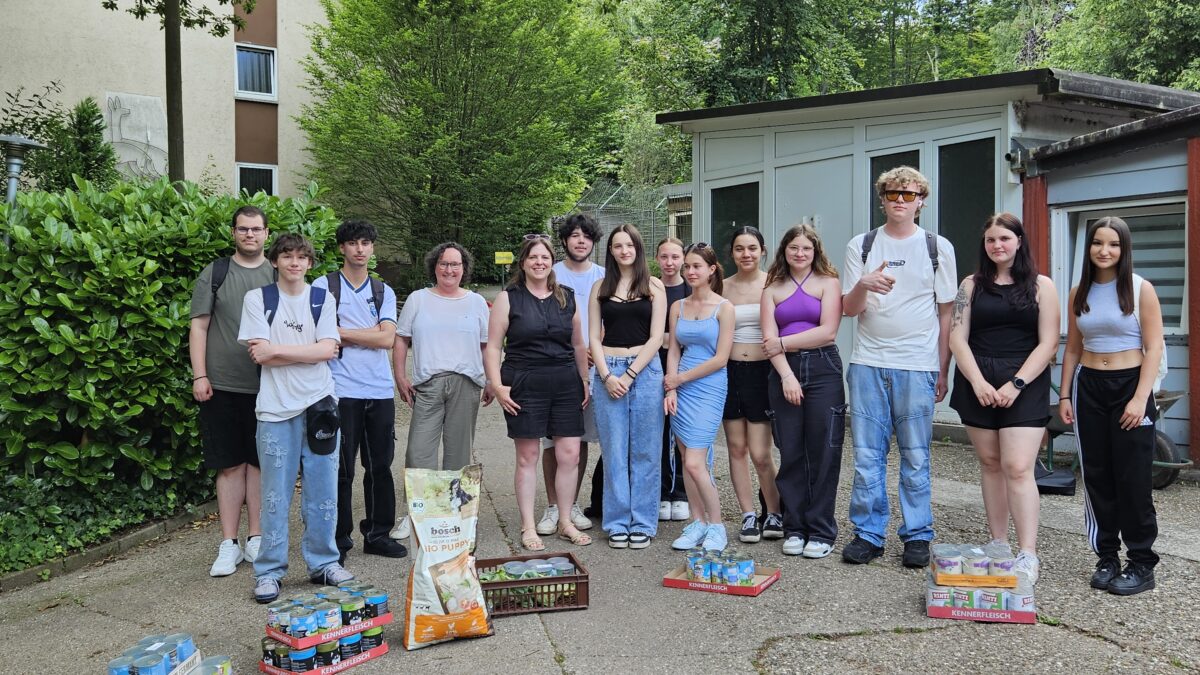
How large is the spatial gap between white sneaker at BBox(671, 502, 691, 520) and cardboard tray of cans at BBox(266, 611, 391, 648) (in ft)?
8.51

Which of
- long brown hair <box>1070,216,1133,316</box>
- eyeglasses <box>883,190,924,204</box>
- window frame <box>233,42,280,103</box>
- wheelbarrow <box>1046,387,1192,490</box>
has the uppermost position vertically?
window frame <box>233,42,280,103</box>

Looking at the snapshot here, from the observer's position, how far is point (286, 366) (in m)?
4.63

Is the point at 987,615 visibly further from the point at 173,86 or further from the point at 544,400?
the point at 173,86

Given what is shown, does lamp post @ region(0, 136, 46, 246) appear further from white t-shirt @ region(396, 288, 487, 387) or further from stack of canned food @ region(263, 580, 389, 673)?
stack of canned food @ region(263, 580, 389, 673)

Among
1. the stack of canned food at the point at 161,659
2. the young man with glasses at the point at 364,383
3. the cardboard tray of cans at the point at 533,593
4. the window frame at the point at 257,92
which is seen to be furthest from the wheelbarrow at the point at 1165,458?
the window frame at the point at 257,92

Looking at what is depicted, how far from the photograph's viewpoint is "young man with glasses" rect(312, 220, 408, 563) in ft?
16.7

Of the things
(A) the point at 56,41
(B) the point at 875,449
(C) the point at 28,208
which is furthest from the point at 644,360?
(A) the point at 56,41

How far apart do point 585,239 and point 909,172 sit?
6.45ft

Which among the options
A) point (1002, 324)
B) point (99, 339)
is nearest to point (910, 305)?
point (1002, 324)

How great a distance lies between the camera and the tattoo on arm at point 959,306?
190 inches

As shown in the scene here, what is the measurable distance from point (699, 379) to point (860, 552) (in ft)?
4.31

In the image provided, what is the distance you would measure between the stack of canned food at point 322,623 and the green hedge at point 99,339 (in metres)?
2.44

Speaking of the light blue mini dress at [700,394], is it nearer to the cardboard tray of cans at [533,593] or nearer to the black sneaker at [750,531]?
the black sneaker at [750,531]

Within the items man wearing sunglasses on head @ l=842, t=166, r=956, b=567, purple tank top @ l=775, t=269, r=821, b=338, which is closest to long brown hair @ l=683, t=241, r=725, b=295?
purple tank top @ l=775, t=269, r=821, b=338
